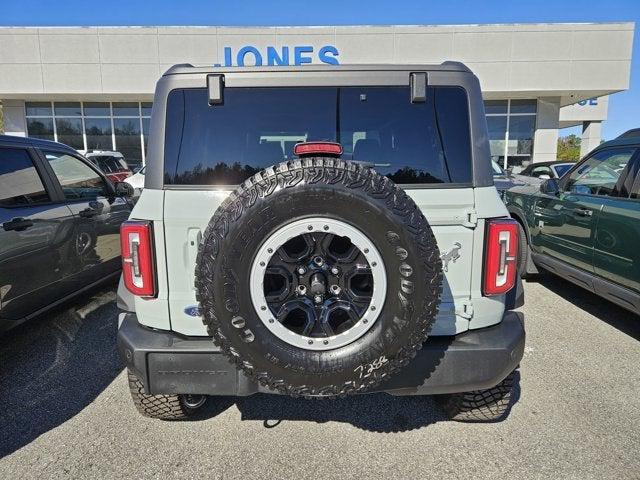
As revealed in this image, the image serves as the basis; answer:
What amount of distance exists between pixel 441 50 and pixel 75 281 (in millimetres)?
14686

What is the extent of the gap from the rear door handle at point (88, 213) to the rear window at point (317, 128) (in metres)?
2.52

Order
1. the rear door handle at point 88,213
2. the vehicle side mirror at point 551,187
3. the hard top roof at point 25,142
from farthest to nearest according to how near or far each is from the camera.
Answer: the vehicle side mirror at point 551,187 < the rear door handle at point 88,213 < the hard top roof at point 25,142

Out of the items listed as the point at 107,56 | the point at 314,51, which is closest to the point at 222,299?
the point at 314,51

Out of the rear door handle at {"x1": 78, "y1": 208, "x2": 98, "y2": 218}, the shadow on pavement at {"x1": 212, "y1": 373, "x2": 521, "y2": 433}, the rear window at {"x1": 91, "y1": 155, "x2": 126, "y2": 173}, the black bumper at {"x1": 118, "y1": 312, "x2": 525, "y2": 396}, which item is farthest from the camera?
the rear window at {"x1": 91, "y1": 155, "x2": 126, "y2": 173}

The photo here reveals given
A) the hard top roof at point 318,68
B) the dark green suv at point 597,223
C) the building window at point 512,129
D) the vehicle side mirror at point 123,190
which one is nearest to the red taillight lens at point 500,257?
the hard top roof at point 318,68

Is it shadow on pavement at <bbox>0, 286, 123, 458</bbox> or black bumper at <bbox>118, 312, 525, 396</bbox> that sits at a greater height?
black bumper at <bbox>118, 312, 525, 396</bbox>

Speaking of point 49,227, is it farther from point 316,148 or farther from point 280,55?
point 280,55

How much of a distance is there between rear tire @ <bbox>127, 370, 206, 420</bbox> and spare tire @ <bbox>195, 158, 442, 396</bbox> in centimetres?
92

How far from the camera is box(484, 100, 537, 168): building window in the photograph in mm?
16125

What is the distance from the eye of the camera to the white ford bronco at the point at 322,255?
70.5 inches

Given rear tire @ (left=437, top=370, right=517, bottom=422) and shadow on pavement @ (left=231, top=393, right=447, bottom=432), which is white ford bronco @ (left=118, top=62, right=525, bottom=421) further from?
shadow on pavement @ (left=231, top=393, right=447, bottom=432)

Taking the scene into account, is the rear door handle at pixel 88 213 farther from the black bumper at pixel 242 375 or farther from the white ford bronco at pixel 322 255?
the black bumper at pixel 242 375

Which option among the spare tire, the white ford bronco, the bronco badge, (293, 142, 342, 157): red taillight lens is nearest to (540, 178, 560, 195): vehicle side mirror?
the white ford bronco

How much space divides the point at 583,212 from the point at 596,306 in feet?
4.08
